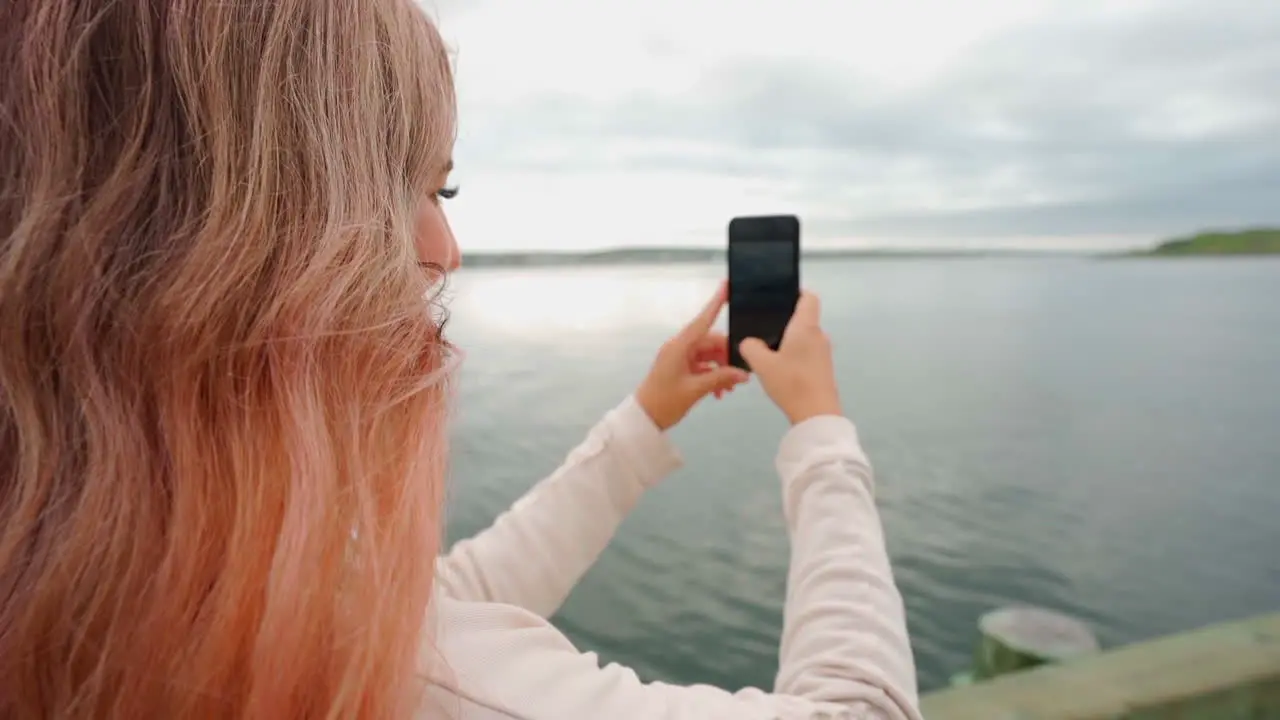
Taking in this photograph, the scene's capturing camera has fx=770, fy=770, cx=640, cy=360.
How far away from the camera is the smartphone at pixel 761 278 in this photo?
100 cm

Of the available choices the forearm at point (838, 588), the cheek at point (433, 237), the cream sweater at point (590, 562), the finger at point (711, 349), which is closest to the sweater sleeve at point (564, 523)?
the cream sweater at point (590, 562)

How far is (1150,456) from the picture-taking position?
19.3ft

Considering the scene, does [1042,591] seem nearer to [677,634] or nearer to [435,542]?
[677,634]

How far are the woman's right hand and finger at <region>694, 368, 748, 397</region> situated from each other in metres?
0.10

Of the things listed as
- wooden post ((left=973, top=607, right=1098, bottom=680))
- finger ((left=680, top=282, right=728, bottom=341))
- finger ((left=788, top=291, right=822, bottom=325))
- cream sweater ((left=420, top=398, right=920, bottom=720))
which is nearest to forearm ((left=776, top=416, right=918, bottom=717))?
cream sweater ((left=420, top=398, right=920, bottom=720))

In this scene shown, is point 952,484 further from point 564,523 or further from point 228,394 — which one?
point 228,394

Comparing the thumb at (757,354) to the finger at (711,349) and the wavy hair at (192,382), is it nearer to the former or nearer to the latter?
the finger at (711,349)

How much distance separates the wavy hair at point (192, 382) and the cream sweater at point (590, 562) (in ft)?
0.16

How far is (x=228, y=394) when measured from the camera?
0.44m

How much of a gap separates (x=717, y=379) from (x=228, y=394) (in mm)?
654

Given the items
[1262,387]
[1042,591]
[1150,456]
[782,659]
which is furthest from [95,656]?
[1262,387]

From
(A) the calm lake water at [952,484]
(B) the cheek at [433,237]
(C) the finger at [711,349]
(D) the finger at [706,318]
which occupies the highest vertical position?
(B) the cheek at [433,237]

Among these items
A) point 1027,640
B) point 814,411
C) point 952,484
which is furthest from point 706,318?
point 952,484

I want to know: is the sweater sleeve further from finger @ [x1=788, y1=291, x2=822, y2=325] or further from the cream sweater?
finger @ [x1=788, y1=291, x2=822, y2=325]
